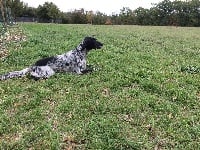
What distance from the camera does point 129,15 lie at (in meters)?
72.7

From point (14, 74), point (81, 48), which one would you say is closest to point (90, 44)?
point (81, 48)

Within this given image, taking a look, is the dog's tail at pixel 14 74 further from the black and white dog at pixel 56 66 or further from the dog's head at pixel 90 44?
the dog's head at pixel 90 44

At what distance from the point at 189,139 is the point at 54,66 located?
6181 millimetres

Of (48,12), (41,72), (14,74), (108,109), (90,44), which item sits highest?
(90,44)

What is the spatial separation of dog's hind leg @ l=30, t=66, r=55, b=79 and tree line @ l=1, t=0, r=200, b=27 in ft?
176

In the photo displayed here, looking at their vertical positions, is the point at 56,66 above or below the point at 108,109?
above

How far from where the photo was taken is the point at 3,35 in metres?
25.0

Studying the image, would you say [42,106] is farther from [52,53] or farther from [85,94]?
[52,53]

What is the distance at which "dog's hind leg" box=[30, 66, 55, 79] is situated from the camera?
13.7 m

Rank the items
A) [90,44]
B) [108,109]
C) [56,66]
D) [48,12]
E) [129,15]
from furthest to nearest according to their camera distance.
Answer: [129,15], [48,12], [90,44], [56,66], [108,109]

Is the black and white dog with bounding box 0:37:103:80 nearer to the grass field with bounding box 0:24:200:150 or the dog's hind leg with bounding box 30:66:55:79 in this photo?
the dog's hind leg with bounding box 30:66:55:79

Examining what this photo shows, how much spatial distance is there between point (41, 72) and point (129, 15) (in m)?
60.3

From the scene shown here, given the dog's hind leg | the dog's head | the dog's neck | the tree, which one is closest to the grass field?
the dog's hind leg

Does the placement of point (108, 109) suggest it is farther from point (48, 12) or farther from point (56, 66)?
point (48, 12)
